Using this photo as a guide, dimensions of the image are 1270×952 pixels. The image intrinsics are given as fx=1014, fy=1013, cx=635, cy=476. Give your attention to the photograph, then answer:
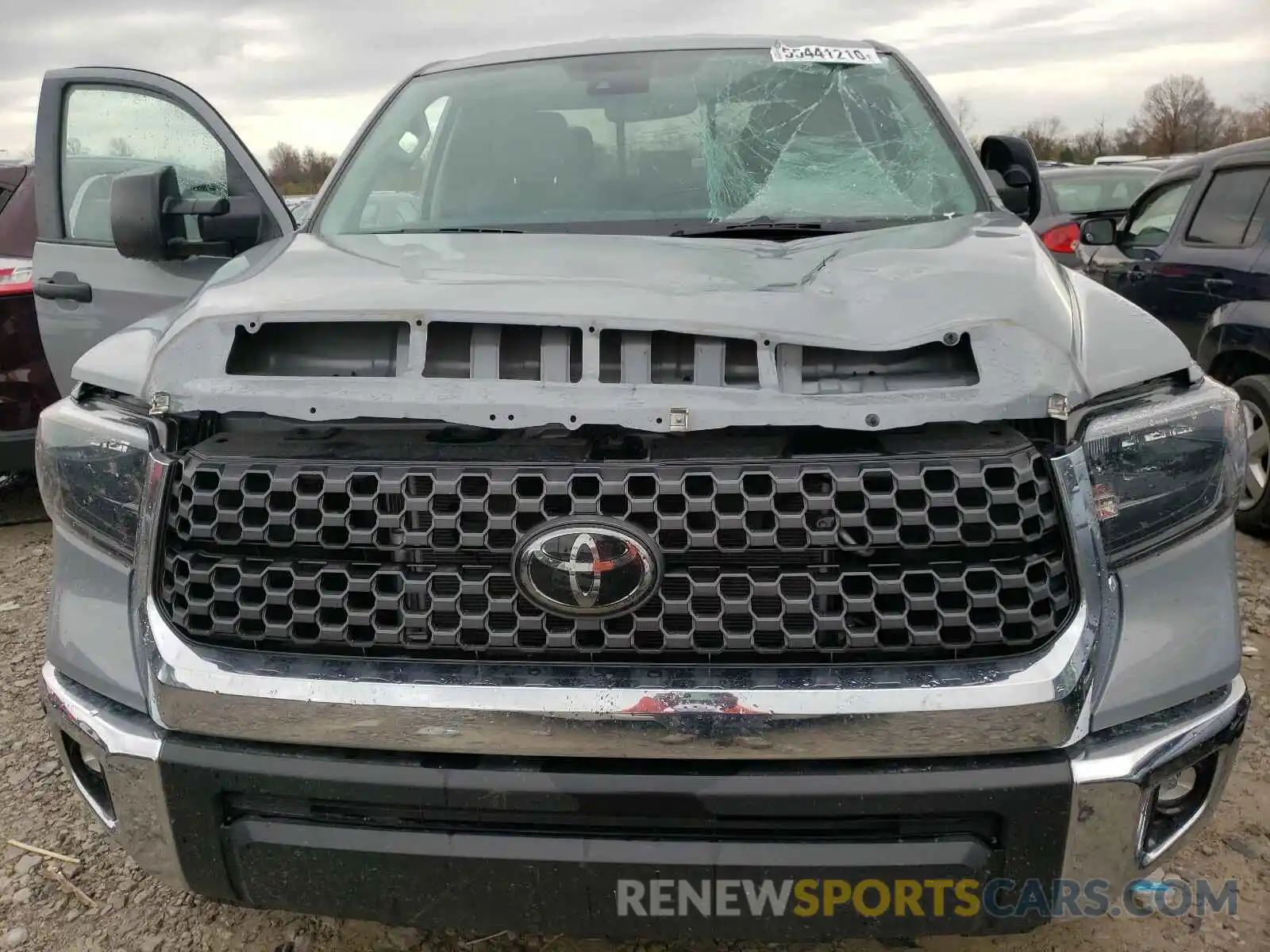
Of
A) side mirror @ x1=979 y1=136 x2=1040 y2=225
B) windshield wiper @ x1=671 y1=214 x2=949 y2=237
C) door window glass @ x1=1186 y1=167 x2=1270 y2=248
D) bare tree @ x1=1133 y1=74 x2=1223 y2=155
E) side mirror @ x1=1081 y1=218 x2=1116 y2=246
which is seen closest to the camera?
windshield wiper @ x1=671 y1=214 x2=949 y2=237

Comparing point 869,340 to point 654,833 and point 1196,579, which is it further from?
point 654,833

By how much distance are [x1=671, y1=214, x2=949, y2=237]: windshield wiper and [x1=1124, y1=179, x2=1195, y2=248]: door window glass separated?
13.4 ft

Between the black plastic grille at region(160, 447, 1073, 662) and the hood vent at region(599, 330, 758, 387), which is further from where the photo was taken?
the hood vent at region(599, 330, 758, 387)

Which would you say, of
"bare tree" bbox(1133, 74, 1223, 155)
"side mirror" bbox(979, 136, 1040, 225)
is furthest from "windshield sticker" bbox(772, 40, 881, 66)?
"bare tree" bbox(1133, 74, 1223, 155)

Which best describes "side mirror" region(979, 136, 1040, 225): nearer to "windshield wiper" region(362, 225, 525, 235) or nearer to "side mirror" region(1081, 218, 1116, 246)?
"windshield wiper" region(362, 225, 525, 235)

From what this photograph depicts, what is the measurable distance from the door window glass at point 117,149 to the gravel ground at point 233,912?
2045 millimetres

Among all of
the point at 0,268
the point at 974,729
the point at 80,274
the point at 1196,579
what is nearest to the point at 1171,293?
the point at 1196,579

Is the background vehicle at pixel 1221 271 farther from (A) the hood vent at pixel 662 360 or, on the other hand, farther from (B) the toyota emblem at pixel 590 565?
(B) the toyota emblem at pixel 590 565

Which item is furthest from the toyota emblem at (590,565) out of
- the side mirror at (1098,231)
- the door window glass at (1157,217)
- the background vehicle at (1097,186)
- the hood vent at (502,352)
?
the background vehicle at (1097,186)

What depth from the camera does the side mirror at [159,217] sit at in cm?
283

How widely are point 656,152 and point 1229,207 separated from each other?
12.8 ft

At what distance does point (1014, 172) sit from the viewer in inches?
125

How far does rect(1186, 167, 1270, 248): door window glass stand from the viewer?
5.04 meters

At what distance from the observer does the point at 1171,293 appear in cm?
552
